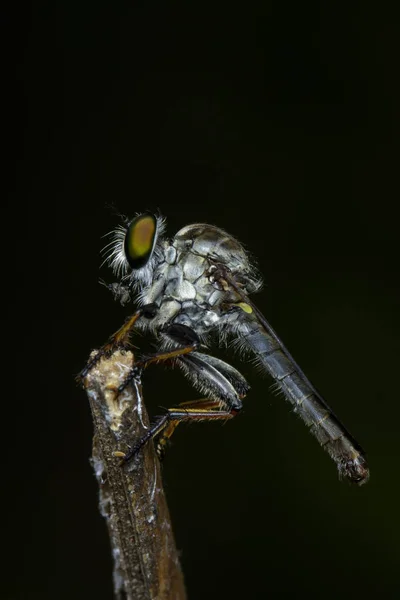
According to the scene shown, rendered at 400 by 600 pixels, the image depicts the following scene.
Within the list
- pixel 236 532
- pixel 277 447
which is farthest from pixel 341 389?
pixel 236 532

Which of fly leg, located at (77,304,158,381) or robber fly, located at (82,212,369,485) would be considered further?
robber fly, located at (82,212,369,485)

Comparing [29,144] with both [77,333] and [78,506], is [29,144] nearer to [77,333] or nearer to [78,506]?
[77,333]

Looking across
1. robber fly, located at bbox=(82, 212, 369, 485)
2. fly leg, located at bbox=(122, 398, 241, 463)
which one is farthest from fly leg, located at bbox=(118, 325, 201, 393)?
fly leg, located at bbox=(122, 398, 241, 463)

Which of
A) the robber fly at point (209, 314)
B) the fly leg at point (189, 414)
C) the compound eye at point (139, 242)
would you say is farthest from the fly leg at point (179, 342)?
the compound eye at point (139, 242)

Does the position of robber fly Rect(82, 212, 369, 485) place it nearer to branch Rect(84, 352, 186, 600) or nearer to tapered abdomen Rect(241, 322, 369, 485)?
tapered abdomen Rect(241, 322, 369, 485)

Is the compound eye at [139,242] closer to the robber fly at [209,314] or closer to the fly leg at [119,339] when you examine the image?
the robber fly at [209,314]

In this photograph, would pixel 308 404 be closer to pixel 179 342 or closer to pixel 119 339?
pixel 179 342
